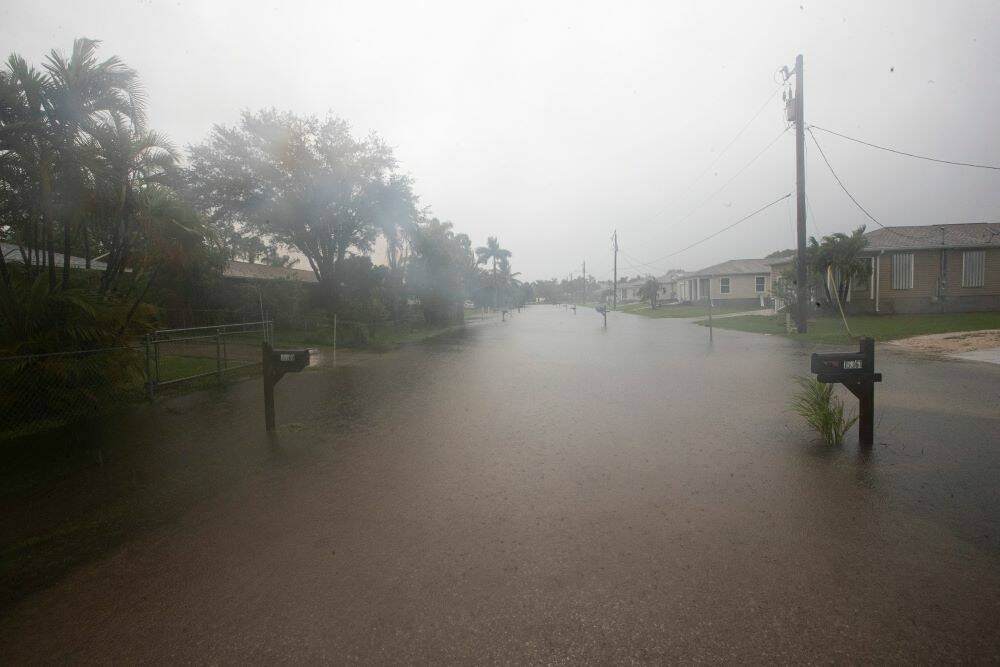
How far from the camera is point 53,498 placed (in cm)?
498

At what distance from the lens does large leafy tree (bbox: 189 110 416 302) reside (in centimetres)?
2741

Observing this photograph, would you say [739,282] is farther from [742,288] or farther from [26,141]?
[26,141]

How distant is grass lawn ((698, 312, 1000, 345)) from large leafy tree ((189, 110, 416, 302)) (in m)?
20.5

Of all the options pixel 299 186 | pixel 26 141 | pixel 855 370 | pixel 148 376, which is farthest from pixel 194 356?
pixel 299 186

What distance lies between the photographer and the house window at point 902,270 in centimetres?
2677

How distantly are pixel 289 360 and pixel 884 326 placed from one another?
23102 millimetres

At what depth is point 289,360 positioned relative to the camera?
7.21 metres

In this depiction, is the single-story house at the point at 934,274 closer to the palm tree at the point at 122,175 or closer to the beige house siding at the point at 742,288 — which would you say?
the beige house siding at the point at 742,288

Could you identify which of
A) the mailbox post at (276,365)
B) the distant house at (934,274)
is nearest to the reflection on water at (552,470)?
the mailbox post at (276,365)

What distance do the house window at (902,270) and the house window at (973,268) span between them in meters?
2.42

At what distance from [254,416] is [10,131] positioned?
5.93m

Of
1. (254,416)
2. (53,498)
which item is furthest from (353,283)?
(53,498)

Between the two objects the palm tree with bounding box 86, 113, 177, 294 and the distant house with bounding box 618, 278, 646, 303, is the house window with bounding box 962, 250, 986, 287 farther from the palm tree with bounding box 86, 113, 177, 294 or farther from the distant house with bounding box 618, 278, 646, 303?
the distant house with bounding box 618, 278, 646, 303

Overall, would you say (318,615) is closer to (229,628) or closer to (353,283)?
(229,628)
